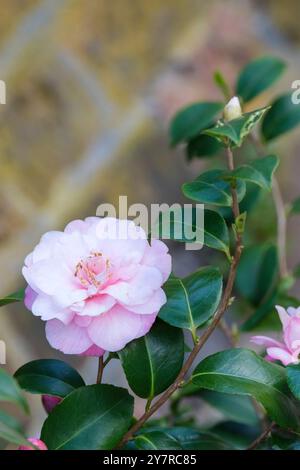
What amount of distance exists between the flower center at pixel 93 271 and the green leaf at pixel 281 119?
0.57 meters

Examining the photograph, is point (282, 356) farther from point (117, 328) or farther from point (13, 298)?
point (13, 298)

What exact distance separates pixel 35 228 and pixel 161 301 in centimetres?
113

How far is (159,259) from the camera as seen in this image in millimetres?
665

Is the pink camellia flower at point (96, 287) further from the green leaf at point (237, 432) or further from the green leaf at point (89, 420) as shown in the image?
the green leaf at point (237, 432)

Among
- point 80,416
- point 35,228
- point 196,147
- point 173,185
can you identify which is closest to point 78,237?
point 80,416

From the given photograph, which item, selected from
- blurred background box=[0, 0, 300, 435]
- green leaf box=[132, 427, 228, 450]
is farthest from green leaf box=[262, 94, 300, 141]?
blurred background box=[0, 0, 300, 435]

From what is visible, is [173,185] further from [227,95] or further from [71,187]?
[227,95]

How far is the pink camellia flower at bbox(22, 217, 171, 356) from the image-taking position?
629 mm

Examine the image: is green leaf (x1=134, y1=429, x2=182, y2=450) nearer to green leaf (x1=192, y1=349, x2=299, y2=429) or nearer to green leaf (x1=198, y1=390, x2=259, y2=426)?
green leaf (x1=192, y1=349, x2=299, y2=429)

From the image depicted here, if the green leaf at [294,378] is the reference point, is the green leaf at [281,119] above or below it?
above

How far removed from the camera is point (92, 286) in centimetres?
64

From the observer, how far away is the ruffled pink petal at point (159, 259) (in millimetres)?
663

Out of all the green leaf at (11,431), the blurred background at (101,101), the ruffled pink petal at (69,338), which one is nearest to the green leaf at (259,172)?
the ruffled pink petal at (69,338)

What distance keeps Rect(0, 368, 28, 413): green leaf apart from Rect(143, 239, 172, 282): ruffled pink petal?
195 mm
